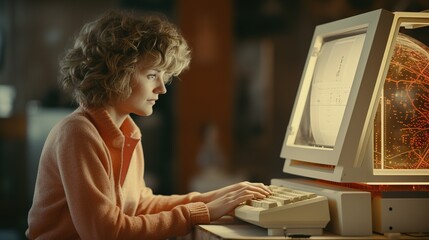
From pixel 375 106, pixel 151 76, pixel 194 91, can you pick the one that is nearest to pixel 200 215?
pixel 151 76

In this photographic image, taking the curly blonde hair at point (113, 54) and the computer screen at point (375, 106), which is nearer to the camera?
the computer screen at point (375, 106)

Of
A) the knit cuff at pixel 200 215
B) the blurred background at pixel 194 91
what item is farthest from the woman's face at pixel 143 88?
the blurred background at pixel 194 91

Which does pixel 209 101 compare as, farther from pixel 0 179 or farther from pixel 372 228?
pixel 372 228

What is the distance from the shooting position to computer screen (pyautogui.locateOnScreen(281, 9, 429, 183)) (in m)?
1.89

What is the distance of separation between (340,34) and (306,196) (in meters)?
0.51

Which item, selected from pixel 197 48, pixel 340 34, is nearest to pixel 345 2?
pixel 197 48

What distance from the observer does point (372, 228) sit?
1.88m

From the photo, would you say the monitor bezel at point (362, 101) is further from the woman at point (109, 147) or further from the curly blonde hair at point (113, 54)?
the curly blonde hair at point (113, 54)

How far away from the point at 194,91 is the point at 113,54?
12.2ft

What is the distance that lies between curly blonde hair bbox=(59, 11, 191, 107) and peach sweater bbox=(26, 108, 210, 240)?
6 cm

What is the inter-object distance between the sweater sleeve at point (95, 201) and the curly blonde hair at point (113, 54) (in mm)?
132

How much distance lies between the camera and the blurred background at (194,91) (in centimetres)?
546

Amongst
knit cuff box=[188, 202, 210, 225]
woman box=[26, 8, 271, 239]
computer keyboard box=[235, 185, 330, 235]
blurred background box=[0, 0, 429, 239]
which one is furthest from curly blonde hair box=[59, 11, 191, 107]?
blurred background box=[0, 0, 429, 239]

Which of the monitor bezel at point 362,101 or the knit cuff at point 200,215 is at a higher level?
the monitor bezel at point 362,101
